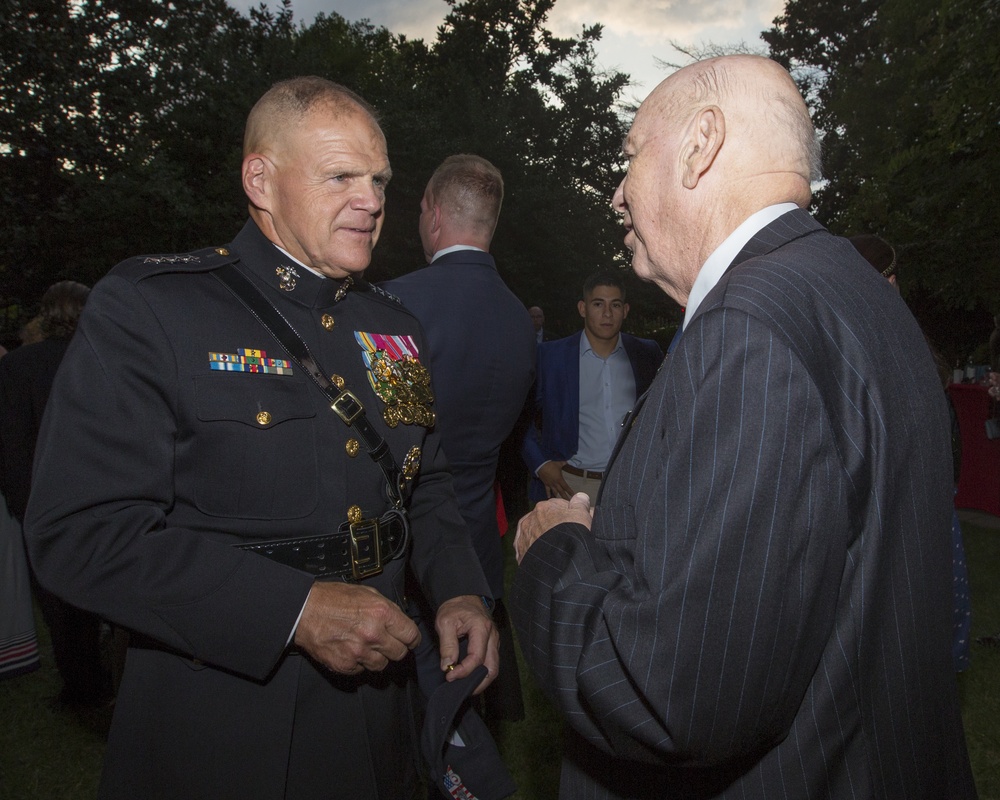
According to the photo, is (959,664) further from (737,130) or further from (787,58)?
(787,58)

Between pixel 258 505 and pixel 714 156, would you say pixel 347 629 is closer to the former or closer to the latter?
pixel 258 505

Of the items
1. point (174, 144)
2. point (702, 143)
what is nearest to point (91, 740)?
point (702, 143)

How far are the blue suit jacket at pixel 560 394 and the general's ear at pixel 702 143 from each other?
11.6ft

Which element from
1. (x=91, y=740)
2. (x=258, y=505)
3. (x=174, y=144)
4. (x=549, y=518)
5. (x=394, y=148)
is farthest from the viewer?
(x=394, y=148)

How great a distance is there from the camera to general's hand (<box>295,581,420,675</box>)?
4.82 ft

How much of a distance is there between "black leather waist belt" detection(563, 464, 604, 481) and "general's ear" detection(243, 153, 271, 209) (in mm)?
3274

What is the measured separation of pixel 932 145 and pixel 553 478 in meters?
9.07

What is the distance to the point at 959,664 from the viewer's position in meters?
3.22

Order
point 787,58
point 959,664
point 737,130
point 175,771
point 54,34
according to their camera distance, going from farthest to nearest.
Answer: point 787,58 → point 54,34 → point 959,664 → point 175,771 → point 737,130

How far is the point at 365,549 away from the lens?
171 cm

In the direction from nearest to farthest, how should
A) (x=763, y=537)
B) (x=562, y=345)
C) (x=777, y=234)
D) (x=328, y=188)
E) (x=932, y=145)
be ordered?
(x=763, y=537) < (x=777, y=234) < (x=328, y=188) < (x=562, y=345) < (x=932, y=145)

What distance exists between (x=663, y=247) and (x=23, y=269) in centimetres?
1556

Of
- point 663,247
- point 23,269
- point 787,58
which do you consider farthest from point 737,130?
point 787,58

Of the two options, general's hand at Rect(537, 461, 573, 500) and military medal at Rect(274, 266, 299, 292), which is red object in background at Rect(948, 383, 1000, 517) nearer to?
general's hand at Rect(537, 461, 573, 500)
